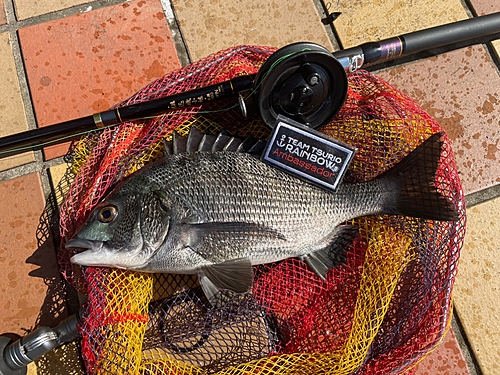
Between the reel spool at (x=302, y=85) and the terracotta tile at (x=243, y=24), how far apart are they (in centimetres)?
72

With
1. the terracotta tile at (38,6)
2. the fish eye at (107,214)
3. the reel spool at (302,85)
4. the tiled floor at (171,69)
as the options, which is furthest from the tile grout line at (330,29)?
the fish eye at (107,214)

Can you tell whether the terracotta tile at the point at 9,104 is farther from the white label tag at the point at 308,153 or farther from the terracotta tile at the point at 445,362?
the terracotta tile at the point at 445,362

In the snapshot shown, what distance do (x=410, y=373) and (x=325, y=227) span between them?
38.8 inches

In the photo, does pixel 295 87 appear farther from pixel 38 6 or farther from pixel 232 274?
pixel 38 6

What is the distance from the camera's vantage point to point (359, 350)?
1.52 meters

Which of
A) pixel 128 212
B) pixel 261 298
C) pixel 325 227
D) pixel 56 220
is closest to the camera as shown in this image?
pixel 128 212

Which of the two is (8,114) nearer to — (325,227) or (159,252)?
(159,252)

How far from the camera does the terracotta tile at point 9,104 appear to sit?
1963mm

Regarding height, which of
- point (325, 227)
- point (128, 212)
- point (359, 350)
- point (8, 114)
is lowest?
point (359, 350)

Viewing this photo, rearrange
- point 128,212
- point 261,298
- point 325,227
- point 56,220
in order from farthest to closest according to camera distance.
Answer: point 56,220 → point 261,298 → point 325,227 → point 128,212

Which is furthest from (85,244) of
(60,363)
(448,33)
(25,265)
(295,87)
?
(448,33)

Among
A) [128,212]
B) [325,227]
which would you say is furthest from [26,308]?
[325,227]

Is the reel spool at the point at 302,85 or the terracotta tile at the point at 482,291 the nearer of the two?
the reel spool at the point at 302,85

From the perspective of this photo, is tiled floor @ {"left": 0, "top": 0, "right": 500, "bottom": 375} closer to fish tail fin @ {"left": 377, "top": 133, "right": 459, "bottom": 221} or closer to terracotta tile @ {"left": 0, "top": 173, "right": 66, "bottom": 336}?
terracotta tile @ {"left": 0, "top": 173, "right": 66, "bottom": 336}
